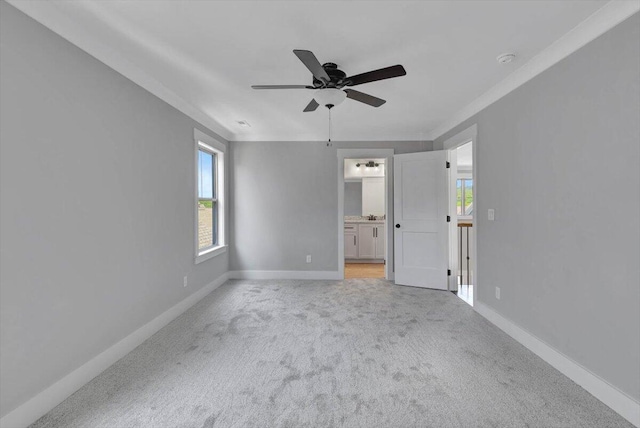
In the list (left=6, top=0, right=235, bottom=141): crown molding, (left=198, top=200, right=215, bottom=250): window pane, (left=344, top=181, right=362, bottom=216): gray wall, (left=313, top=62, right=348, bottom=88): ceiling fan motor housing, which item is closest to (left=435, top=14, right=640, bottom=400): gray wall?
(left=313, top=62, right=348, bottom=88): ceiling fan motor housing

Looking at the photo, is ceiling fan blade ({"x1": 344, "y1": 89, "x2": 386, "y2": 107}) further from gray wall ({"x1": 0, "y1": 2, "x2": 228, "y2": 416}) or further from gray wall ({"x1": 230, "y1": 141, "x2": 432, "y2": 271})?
gray wall ({"x1": 230, "y1": 141, "x2": 432, "y2": 271})

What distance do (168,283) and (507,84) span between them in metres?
3.86

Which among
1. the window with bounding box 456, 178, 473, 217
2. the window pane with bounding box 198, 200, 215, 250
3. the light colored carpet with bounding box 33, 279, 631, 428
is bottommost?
the light colored carpet with bounding box 33, 279, 631, 428

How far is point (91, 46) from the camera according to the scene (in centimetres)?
208

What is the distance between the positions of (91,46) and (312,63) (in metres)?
1.58

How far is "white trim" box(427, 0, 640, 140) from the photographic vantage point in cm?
172

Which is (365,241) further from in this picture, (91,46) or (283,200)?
(91,46)

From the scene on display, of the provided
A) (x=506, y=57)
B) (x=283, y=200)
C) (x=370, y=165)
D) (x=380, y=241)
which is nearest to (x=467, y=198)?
(x=380, y=241)

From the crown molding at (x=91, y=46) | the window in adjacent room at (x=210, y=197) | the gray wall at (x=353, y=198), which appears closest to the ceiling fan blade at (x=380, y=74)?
the crown molding at (x=91, y=46)

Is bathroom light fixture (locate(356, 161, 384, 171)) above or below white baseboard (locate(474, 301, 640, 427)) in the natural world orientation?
above

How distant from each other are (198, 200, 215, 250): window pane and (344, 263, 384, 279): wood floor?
7.75ft

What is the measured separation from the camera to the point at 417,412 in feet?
5.72

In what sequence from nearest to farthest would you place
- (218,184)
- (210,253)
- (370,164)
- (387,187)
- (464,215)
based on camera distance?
(210,253) → (218,184) → (387,187) → (464,215) → (370,164)

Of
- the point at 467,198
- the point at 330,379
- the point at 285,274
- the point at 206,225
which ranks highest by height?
the point at 467,198
